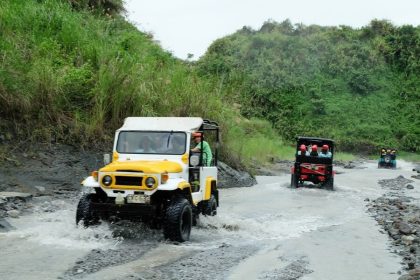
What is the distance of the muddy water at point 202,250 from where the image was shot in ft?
22.0

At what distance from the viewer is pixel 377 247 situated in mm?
9602

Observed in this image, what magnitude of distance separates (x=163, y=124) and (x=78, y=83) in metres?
6.72

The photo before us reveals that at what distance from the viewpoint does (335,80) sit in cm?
5688

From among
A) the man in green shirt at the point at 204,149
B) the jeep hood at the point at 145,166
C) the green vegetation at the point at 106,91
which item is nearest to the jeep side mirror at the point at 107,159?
the jeep hood at the point at 145,166

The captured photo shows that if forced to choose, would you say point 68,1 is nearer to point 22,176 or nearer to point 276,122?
point 22,176

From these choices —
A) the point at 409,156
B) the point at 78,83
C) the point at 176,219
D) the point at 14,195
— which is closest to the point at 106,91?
the point at 78,83

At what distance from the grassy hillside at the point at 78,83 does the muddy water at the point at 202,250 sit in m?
3.41

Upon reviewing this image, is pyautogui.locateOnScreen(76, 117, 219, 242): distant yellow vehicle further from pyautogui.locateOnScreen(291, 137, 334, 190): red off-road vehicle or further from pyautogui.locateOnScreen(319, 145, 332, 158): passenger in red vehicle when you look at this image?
pyautogui.locateOnScreen(319, 145, 332, 158): passenger in red vehicle

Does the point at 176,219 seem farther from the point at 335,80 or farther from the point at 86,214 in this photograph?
the point at 335,80

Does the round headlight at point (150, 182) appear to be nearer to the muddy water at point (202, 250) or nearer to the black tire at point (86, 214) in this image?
the muddy water at point (202, 250)

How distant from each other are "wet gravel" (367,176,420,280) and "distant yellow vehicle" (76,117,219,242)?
3.51 meters

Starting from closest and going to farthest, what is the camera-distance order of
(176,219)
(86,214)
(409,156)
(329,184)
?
(176,219) → (86,214) → (329,184) → (409,156)

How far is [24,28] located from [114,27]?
282 inches

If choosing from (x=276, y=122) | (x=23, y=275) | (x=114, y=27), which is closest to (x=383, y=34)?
(x=276, y=122)
